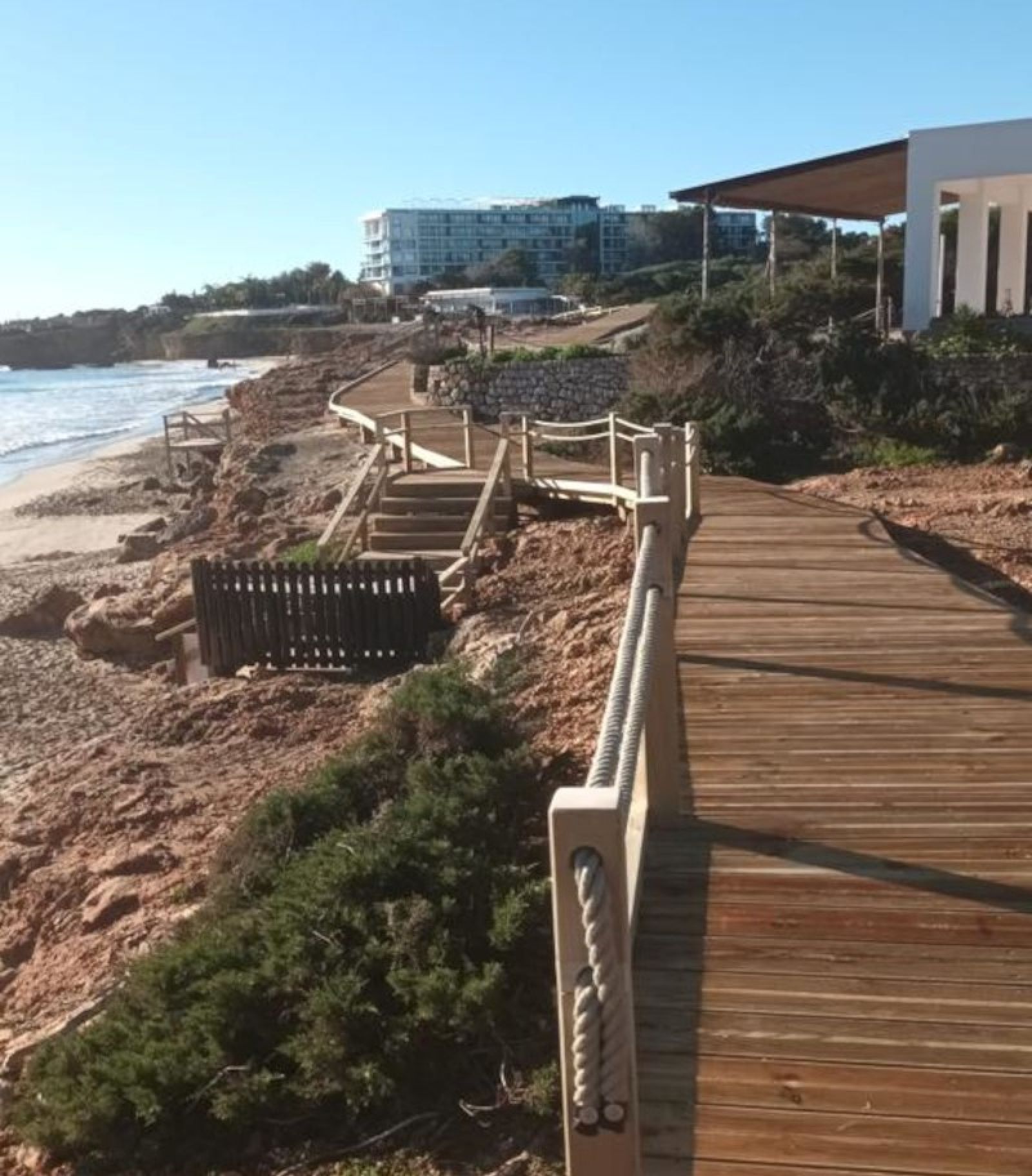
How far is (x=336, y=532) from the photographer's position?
15.2 m

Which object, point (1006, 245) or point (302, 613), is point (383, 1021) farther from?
point (1006, 245)

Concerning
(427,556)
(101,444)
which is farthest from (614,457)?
(101,444)

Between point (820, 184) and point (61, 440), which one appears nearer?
point (820, 184)

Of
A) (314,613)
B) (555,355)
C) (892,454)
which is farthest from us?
(555,355)

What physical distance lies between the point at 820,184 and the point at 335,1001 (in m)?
24.9

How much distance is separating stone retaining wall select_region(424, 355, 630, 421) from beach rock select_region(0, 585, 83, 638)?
885 cm

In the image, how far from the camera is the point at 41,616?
757 inches

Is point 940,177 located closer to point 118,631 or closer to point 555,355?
point 555,355

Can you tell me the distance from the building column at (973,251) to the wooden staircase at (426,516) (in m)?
13.8

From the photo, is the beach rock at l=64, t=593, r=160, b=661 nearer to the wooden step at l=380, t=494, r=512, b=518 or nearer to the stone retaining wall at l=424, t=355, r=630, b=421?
the wooden step at l=380, t=494, r=512, b=518

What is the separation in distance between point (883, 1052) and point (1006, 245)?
26.4m

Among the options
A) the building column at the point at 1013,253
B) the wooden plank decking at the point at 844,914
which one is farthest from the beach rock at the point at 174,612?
the building column at the point at 1013,253

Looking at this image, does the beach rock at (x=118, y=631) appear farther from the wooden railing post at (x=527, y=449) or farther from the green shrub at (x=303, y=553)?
the wooden railing post at (x=527, y=449)

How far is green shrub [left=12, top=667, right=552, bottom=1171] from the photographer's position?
470cm
